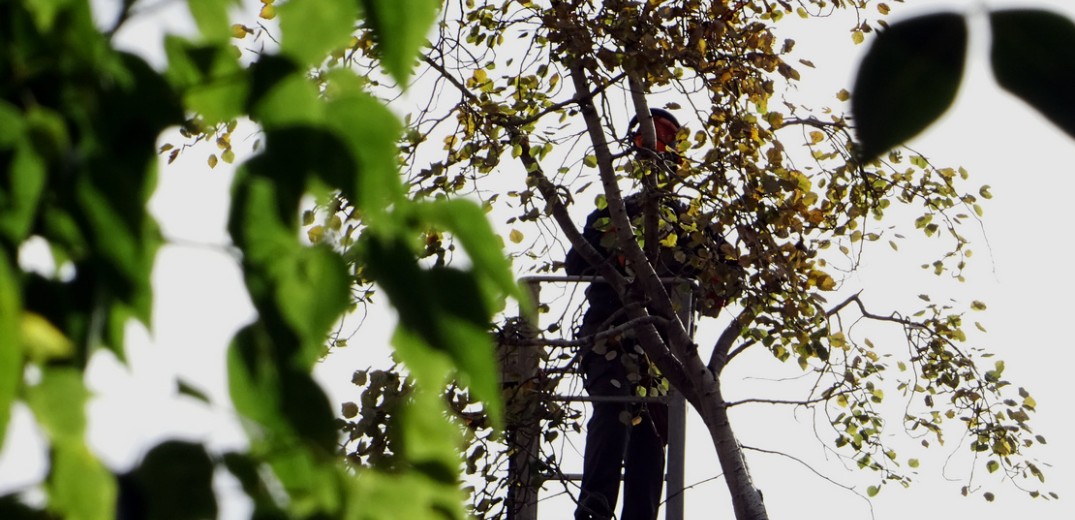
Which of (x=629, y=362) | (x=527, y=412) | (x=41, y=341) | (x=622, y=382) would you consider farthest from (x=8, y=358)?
(x=622, y=382)

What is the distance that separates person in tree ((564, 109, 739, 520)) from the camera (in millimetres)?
3656

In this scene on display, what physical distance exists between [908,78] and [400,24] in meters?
0.33

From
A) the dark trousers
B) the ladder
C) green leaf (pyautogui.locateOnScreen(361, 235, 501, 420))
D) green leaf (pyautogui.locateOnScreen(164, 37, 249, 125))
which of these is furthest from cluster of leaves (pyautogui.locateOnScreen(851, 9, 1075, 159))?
the dark trousers

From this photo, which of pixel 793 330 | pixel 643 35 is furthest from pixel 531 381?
pixel 643 35

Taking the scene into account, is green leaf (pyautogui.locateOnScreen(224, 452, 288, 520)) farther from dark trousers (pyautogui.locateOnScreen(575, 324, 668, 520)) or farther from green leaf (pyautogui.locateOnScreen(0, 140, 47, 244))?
dark trousers (pyautogui.locateOnScreen(575, 324, 668, 520))

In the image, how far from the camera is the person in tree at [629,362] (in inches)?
144

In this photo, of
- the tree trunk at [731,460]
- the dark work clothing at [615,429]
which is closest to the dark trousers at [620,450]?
the dark work clothing at [615,429]

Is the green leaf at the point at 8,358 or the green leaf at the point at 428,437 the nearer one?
the green leaf at the point at 8,358

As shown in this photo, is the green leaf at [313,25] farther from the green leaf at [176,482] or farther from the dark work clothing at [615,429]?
the dark work clothing at [615,429]

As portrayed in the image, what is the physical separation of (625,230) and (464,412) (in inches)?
29.1

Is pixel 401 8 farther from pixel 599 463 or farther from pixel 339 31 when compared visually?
pixel 599 463

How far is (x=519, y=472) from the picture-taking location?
3.56 metres

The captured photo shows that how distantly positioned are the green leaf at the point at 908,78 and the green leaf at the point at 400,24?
1.02 ft

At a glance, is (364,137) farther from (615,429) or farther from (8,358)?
(615,429)
